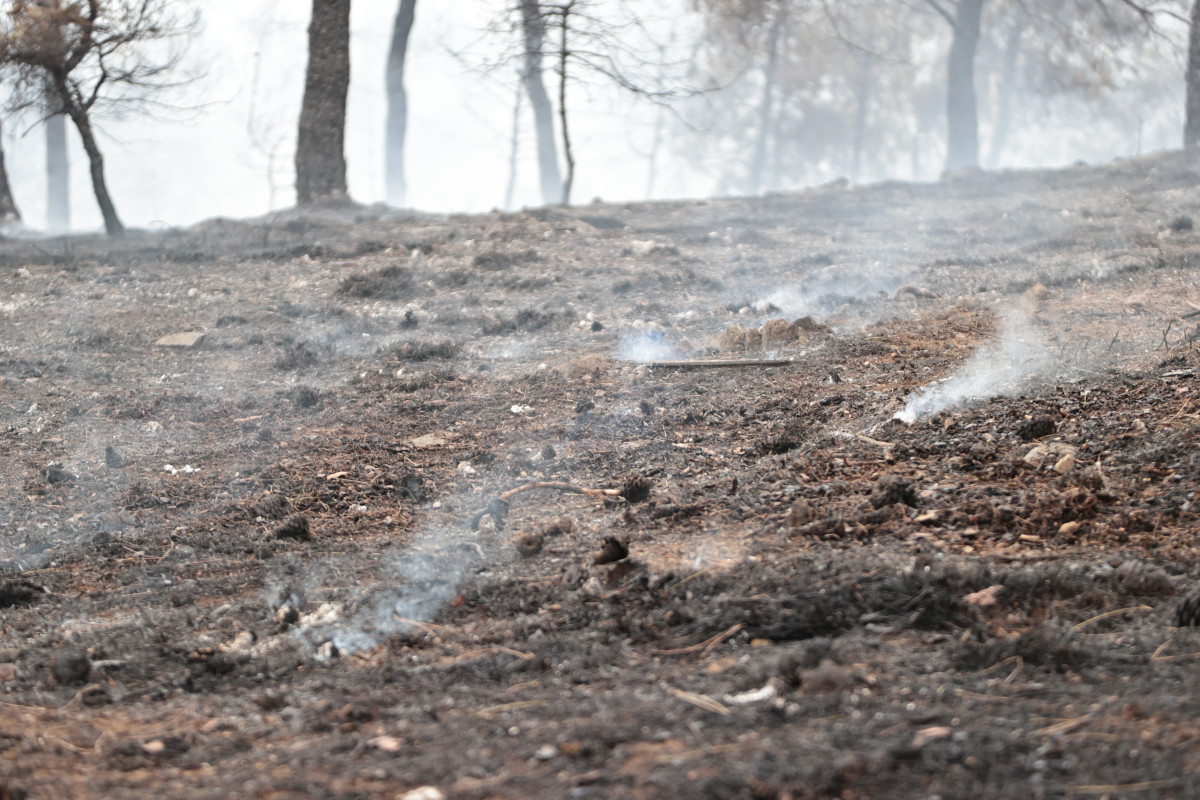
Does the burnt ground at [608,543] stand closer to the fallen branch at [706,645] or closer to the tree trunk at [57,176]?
the fallen branch at [706,645]

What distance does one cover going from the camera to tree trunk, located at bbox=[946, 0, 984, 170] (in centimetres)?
1856

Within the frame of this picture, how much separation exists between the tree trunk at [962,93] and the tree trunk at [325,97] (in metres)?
12.9

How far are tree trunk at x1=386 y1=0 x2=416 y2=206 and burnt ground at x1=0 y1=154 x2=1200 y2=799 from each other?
12.5 m

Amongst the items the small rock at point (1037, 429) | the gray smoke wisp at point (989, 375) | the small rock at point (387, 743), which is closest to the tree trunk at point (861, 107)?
the gray smoke wisp at point (989, 375)

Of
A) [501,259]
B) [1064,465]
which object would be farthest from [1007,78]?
[1064,465]

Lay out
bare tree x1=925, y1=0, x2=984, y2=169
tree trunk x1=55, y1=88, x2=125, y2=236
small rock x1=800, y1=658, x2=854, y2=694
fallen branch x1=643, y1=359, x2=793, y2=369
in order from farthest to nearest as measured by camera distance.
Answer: bare tree x1=925, y1=0, x2=984, y2=169, tree trunk x1=55, y1=88, x2=125, y2=236, fallen branch x1=643, y1=359, x2=793, y2=369, small rock x1=800, y1=658, x2=854, y2=694

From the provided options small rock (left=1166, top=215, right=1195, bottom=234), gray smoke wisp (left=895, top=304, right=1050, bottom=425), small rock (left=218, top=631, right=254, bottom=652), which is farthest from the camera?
small rock (left=1166, top=215, right=1195, bottom=234)

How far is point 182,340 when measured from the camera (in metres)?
7.38

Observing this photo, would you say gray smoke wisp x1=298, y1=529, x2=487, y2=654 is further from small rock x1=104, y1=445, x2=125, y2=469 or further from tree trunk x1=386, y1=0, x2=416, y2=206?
tree trunk x1=386, y1=0, x2=416, y2=206

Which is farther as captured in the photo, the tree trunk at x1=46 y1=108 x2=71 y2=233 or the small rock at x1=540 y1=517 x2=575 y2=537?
the tree trunk at x1=46 y1=108 x2=71 y2=233

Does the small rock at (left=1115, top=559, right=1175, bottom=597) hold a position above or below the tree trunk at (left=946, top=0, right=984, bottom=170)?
below

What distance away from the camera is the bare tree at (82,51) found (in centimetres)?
952

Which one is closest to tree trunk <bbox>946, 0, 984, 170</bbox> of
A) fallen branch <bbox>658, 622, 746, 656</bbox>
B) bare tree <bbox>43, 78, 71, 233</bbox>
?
fallen branch <bbox>658, 622, 746, 656</bbox>

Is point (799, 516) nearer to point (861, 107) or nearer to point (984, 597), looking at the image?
point (984, 597)
